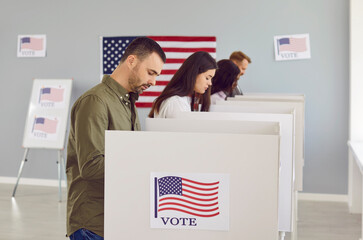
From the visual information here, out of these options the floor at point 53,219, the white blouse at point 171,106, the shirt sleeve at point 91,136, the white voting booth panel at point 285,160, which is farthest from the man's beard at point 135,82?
the floor at point 53,219

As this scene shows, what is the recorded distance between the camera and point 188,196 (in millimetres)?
1410

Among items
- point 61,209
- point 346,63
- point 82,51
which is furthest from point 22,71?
point 346,63

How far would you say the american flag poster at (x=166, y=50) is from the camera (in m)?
5.77

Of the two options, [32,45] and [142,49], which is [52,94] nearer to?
[32,45]

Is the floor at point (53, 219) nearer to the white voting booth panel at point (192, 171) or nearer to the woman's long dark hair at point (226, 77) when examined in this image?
the woman's long dark hair at point (226, 77)

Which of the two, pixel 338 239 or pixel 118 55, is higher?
pixel 118 55

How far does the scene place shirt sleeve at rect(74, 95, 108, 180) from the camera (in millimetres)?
1588

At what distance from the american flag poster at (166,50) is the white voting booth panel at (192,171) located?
4366mm

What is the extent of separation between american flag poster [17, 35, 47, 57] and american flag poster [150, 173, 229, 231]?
508cm

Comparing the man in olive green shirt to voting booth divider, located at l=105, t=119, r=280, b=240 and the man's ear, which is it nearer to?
the man's ear

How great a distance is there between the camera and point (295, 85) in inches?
219

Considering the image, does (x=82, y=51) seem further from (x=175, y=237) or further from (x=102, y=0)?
(x=175, y=237)

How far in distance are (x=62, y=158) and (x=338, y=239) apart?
313 centimetres

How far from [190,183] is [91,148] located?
374mm
